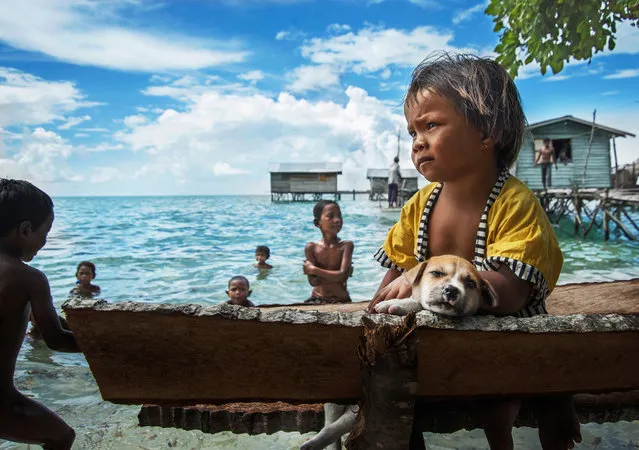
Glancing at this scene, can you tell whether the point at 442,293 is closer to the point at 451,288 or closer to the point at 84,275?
the point at 451,288

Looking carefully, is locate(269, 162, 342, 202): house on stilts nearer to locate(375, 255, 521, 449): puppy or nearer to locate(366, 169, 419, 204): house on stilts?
locate(366, 169, 419, 204): house on stilts

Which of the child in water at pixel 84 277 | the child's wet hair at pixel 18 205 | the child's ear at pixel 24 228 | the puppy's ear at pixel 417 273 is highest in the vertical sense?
the child's wet hair at pixel 18 205

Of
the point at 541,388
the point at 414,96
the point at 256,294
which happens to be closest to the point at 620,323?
the point at 541,388

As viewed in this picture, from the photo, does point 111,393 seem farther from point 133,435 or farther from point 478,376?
point 133,435

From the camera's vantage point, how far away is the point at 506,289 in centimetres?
179

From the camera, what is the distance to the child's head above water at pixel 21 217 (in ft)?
7.31

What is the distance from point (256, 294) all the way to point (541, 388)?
368 inches

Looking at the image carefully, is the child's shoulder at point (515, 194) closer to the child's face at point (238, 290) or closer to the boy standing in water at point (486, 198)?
the boy standing in water at point (486, 198)

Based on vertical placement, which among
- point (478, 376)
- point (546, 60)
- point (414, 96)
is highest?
point (546, 60)

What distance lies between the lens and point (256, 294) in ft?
35.4

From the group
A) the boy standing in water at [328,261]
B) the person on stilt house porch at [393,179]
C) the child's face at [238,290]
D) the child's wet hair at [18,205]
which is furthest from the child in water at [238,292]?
the person on stilt house porch at [393,179]

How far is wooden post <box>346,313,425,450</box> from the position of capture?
1510 mm

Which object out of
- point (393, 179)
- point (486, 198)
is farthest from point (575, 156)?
point (486, 198)

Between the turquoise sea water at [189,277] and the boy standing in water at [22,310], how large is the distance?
150 cm
